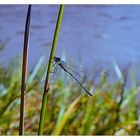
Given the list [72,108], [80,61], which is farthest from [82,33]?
[72,108]

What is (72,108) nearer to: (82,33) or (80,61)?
(80,61)

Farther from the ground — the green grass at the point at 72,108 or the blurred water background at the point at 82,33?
the blurred water background at the point at 82,33

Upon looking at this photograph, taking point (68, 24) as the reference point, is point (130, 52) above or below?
below

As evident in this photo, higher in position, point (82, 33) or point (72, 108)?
point (82, 33)

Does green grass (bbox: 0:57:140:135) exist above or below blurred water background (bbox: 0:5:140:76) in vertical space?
below

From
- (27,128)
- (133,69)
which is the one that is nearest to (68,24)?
(133,69)

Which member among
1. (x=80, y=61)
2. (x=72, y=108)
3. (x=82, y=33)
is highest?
(x=82, y=33)
